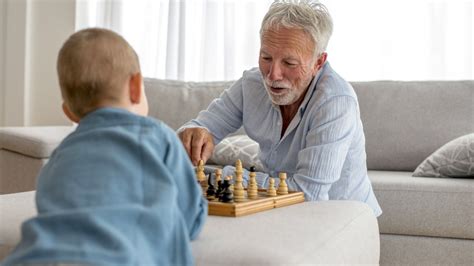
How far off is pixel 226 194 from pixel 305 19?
790 mm

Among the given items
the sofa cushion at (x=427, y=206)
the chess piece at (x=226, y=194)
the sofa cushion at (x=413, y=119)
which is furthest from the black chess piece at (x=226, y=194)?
the sofa cushion at (x=413, y=119)

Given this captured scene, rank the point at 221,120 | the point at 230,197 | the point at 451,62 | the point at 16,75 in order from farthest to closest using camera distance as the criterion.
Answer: the point at 16,75, the point at 451,62, the point at 221,120, the point at 230,197

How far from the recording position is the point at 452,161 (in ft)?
10.6

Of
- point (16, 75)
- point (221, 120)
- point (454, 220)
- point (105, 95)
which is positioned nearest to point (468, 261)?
point (454, 220)

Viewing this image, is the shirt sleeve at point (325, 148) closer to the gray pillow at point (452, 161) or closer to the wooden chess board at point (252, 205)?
the wooden chess board at point (252, 205)

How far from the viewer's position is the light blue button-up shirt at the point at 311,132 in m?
2.23

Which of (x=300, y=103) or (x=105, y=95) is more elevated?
(x=105, y=95)

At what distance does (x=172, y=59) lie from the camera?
5.04m

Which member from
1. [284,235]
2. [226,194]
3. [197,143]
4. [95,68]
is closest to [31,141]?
[197,143]

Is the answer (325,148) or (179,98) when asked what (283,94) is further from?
(179,98)

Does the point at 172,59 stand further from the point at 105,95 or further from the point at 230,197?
the point at 105,95

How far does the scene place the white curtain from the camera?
422cm

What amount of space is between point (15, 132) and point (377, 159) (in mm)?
1825

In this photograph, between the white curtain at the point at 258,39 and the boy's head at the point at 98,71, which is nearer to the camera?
the boy's head at the point at 98,71
